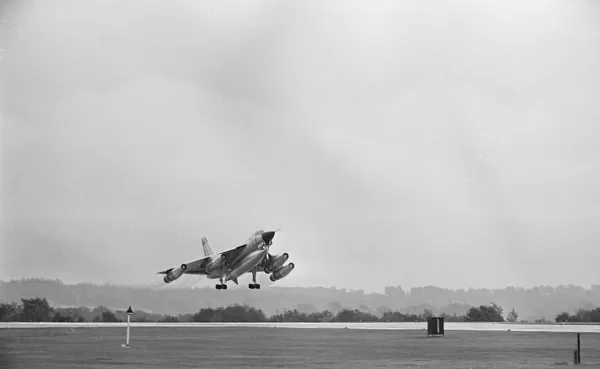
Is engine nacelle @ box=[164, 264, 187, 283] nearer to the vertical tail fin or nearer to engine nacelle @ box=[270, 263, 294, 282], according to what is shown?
engine nacelle @ box=[270, 263, 294, 282]

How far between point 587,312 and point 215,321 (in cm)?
2966

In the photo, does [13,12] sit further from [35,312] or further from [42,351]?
[35,312]

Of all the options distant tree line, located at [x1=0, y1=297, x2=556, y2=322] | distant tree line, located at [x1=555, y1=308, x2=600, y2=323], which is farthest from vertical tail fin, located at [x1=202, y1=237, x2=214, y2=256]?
distant tree line, located at [x1=555, y1=308, x2=600, y2=323]

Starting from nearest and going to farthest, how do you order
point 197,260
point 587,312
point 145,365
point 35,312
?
point 145,365 < point 197,260 < point 35,312 < point 587,312

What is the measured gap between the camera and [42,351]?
26312mm

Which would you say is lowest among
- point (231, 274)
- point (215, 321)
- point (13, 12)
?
point (215, 321)

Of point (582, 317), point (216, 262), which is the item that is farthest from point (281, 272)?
point (582, 317)

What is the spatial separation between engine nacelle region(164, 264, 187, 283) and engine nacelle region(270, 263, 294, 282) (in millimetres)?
5715

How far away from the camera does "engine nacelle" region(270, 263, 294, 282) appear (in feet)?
152

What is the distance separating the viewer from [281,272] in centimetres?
4628

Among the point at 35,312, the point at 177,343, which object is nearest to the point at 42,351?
the point at 177,343

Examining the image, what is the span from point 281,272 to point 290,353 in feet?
66.7

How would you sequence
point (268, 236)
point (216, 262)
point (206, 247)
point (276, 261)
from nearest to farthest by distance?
point (268, 236), point (216, 262), point (276, 261), point (206, 247)

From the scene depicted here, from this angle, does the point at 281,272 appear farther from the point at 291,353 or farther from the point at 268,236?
the point at 291,353
